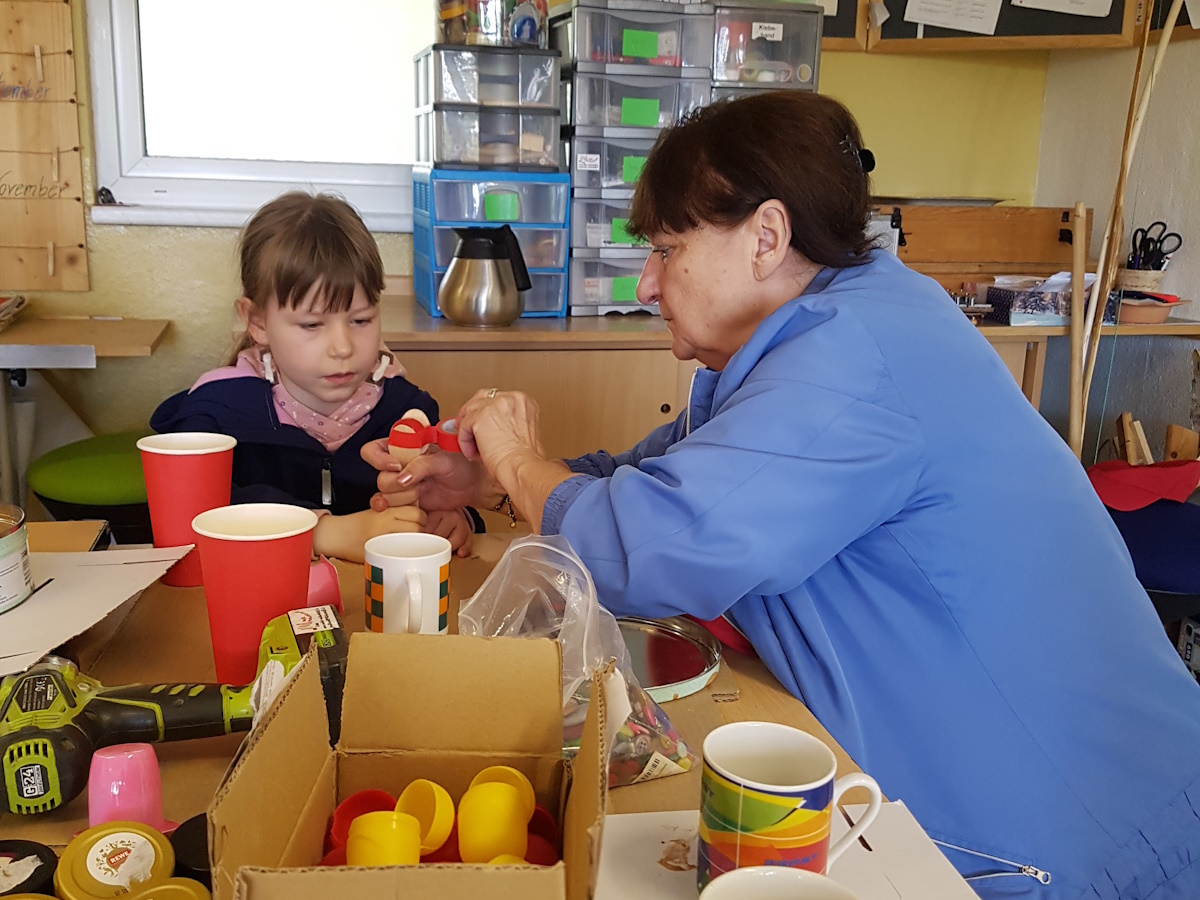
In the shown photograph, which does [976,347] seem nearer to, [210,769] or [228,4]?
[210,769]

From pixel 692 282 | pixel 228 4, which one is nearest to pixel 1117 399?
pixel 692 282

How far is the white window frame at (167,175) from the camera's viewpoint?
2836 millimetres

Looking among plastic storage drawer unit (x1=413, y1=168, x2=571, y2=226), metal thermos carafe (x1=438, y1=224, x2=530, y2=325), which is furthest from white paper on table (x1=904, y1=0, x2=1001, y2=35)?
metal thermos carafe (x1=438, y1=224, x2=530, y2=325)

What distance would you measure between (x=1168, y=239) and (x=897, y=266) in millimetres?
2192

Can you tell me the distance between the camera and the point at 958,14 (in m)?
3.05

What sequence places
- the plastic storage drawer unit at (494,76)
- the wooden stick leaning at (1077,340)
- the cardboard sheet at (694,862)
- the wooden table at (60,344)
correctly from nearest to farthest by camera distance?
the cardboard sheet at (694,862), the wooden table at (60,344), the wooden stick leaning at (1077,340), the plastic storage drawer unit at (494,76)

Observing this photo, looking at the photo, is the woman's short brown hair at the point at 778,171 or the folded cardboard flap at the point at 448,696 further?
the woman's short brown hair at the point at 778,171

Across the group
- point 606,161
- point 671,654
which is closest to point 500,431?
point 671,654

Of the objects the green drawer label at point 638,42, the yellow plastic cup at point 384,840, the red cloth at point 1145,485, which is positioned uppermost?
the green drawer label at point 638,42

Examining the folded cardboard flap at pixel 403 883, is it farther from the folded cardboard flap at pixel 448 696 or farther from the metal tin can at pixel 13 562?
the metal tin can at pixel 13 562

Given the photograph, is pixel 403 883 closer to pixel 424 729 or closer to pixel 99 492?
pixel 424 729

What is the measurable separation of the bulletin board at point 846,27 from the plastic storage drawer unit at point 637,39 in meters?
0.55

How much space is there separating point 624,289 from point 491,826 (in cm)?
229

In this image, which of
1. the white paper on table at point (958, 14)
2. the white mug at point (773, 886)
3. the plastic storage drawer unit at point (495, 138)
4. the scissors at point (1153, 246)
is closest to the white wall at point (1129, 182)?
the scissors at point (1153, 246)
